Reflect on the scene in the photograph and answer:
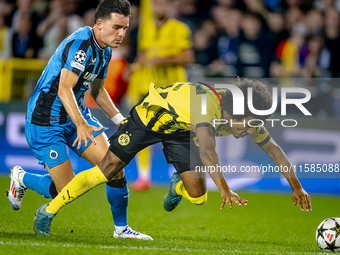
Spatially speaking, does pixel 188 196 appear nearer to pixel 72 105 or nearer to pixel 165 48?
pixel 72 105

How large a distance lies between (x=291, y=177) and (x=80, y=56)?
2130mm

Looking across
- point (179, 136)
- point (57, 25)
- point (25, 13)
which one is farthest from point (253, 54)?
point (179, 136)

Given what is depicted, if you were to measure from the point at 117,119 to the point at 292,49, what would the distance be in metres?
5.72

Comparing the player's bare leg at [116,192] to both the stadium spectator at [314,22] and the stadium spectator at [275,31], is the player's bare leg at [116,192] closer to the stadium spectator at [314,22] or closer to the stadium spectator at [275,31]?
the stadium spectator at [275,31]

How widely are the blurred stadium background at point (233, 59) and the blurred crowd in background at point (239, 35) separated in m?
0.02

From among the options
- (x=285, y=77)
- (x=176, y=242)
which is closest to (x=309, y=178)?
(x=285, y=77)

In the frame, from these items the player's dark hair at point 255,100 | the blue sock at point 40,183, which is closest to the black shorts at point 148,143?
the player's dark hair at point 255,100

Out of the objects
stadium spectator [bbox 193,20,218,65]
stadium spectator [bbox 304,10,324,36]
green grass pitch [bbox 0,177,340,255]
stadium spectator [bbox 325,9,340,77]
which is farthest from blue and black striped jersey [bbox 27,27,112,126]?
stadium spectator [bbox 304,10,324,36]

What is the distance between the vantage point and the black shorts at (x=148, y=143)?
452cm

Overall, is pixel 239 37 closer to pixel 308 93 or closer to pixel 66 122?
pixel 308 93

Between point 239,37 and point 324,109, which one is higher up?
point 239,37

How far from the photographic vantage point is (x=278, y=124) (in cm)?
843

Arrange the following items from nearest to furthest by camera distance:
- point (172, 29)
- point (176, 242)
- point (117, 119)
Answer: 1. point (176, 242)
2. point (117, 119)
3. point (172, 29)

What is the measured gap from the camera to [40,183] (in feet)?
16.5
